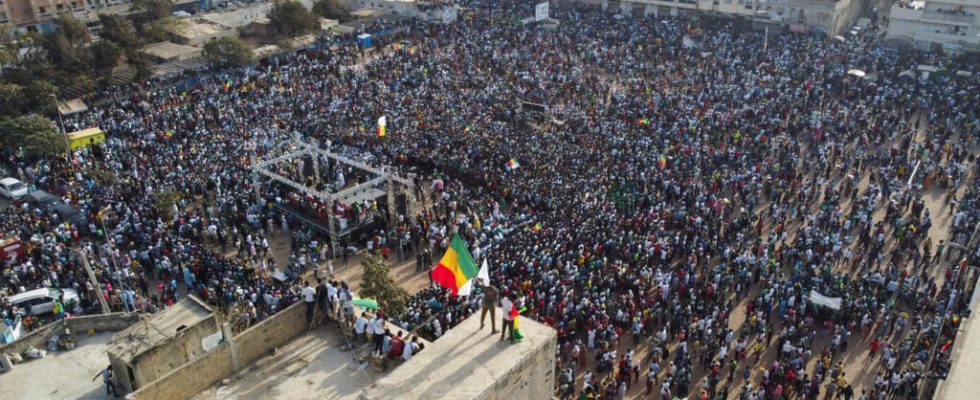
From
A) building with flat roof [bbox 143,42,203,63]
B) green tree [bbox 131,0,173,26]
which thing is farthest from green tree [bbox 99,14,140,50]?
green tree [bbox 131,0,173,26]

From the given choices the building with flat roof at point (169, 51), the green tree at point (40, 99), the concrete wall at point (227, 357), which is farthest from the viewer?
the building with flat roof at point (169, 51)

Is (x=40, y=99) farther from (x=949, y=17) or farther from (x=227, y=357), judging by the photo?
(x=949, y=17)

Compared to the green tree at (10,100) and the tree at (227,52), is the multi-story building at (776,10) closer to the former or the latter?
the tree at (227,52)

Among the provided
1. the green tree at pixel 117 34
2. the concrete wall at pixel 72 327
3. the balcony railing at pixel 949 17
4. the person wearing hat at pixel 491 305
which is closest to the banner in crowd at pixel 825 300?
the person wearing hat at pixel 491 305

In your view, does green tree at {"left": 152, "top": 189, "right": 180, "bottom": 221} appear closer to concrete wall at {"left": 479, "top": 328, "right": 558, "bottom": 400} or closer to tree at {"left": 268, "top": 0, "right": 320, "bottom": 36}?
concrete wall at {"left": 479, "top": 328, "right": 558, "bottom": 400}

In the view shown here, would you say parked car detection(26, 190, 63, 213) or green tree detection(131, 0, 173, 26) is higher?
green tree detection(131, 0, 173, 26)

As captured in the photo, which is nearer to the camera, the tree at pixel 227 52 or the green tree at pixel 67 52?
the green tree at pixel 67 52

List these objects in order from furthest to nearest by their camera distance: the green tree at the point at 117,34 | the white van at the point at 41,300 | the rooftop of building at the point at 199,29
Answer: the rooftop of building at the point at 199,29
the green tree at the point at 117,34
the white van at the point at 41,300
